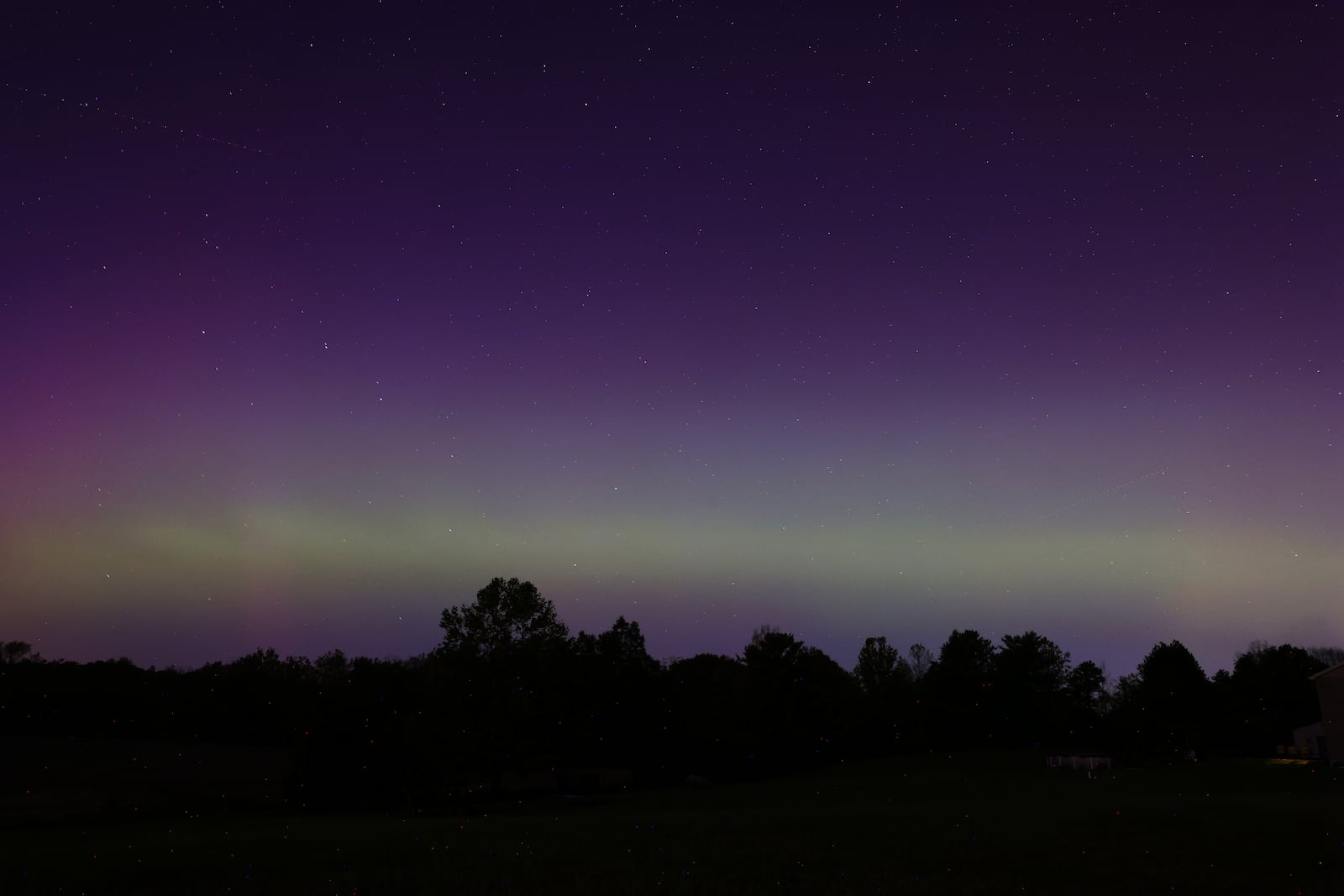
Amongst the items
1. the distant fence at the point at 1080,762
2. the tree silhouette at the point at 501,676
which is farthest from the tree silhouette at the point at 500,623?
the distant fence at the point at 1080,762

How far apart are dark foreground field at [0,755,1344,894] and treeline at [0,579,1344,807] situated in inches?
306

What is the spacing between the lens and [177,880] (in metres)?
17.8

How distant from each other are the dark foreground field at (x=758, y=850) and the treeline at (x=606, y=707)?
7.77m

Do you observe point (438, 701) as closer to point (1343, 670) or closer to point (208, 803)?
point (208, 803)

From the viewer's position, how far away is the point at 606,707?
65938 millimetres

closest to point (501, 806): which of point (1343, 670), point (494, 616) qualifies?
point (494, 616)

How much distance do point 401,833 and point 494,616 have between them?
823 inches

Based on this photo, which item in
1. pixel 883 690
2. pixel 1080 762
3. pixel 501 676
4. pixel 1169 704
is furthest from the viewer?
pixel 883 690

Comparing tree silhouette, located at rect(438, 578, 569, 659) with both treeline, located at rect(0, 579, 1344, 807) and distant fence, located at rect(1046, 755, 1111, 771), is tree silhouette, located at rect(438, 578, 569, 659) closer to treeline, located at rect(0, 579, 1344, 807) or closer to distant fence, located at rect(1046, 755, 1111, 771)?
treeline, located at rect(0, 579, 1344, 807)

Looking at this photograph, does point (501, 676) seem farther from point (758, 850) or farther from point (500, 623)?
point (758, 850)

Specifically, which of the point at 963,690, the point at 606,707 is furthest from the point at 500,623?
the point at 963,690

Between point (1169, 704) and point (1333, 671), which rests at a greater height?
point (1333, 671)

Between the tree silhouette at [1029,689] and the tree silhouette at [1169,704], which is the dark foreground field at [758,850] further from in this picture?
the tree silhouette at [1029,689]

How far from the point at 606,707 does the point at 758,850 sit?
1843 inches
